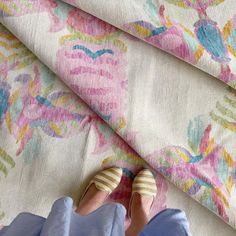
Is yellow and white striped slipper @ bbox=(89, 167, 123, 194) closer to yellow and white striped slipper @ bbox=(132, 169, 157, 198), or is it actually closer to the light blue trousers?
yellow and white striped slipper @ bbox=(132, 169, 157, 198)

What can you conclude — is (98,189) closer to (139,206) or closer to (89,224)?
(139,206)

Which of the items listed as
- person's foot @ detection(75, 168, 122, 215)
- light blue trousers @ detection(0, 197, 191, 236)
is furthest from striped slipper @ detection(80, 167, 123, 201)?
light blue trousers @ detection(0, 197, 191, 236)

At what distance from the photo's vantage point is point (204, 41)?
892 millimetres

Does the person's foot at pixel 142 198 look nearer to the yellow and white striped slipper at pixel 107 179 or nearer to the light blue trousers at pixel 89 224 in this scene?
the yellow and white striped slipper at pixel 107 179

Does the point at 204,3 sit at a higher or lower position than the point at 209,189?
higher

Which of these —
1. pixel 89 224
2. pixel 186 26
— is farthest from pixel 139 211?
pixel 186 26

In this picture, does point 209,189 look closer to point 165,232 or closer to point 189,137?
point 189,137

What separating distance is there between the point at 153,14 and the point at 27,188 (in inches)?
18.5

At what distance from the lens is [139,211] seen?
0.90 metres

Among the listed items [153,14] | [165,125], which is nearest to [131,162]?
[165,125]

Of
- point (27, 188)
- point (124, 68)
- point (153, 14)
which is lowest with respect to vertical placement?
point (27, 188)

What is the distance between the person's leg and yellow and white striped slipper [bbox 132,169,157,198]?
11 millimetres

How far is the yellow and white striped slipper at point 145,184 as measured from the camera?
894 millimetres

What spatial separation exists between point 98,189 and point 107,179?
34mm
